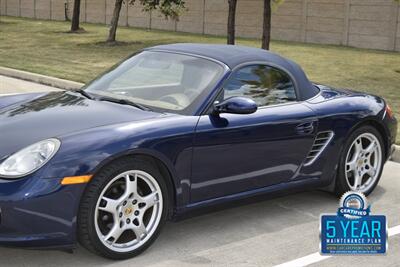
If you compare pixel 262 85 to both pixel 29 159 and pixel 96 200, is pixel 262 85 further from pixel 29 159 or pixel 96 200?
pixel 29 159

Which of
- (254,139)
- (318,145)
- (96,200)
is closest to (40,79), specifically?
(318,145)

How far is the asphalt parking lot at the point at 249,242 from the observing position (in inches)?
163

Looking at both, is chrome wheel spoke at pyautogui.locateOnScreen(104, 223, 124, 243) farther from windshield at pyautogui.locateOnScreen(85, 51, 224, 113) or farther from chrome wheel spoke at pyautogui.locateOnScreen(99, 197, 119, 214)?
windshield at pyautogui.locateOnScreen(85, 51, 224, 113)

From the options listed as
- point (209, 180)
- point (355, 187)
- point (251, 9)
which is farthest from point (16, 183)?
point (251, 9)

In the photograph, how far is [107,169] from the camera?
3.91 m

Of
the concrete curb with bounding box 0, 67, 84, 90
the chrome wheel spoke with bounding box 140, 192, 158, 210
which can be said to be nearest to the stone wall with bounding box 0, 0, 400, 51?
the concrete curb with bounding box 0, 67, 84, 90

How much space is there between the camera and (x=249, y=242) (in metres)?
4.57

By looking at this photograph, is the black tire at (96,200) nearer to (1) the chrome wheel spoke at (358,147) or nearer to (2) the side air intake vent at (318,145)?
(2) the side air intake vent at (318,145)

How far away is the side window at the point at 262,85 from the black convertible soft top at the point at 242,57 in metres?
0.07

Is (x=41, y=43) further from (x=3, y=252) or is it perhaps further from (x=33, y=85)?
(x=3, y=252)

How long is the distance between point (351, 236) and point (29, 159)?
87.7 inches

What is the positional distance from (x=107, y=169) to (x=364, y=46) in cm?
2189

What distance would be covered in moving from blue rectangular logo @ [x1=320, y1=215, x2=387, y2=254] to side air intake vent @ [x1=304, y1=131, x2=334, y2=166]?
2.28 ft

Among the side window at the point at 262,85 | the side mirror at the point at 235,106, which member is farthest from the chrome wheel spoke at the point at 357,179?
the side mirror at the point at 235,106
